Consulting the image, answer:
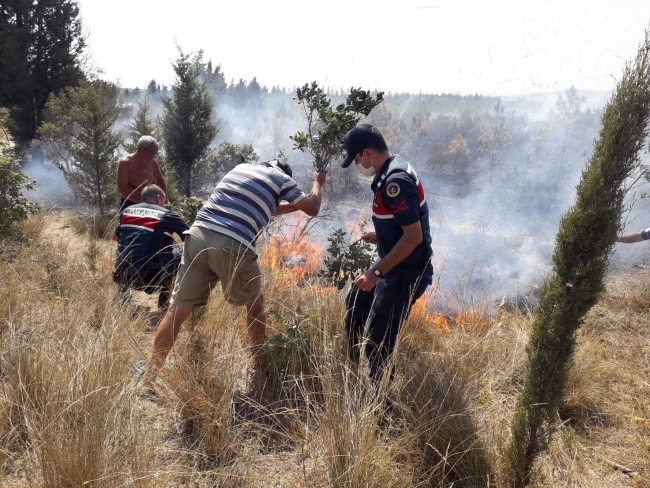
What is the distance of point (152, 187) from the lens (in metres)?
4.30

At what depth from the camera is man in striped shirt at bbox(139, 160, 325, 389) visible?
9.22ft

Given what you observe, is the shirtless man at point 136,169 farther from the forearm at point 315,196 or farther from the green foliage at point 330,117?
the forearm at point 315,196

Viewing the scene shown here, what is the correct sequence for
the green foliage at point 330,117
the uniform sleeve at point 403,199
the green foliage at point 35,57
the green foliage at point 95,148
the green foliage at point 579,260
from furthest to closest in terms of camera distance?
the green foliage at point 35,57, the green foliage at point 95,148, the green foliage at point 330,117, the uniform sleeve at point 403,199, the green foliage at point 579,260

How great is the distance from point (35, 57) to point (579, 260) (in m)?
20.8

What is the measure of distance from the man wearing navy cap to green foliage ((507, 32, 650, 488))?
0.82 metres

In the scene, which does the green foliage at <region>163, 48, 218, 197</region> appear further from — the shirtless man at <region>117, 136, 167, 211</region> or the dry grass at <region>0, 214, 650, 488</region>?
the dry grass at <region>0, 214, 650, 488</region>

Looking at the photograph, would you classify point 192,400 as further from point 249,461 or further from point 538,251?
point 538,251

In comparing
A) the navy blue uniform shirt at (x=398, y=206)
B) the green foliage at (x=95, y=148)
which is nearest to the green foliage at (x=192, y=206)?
the navy blue uniform shirt at (x=398, y=206)

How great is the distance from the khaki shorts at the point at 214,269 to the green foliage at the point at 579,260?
1782mm

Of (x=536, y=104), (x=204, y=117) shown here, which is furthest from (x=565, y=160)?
(x=204, y=117)

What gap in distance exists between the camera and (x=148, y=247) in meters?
3.94

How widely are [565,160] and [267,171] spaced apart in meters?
35.6

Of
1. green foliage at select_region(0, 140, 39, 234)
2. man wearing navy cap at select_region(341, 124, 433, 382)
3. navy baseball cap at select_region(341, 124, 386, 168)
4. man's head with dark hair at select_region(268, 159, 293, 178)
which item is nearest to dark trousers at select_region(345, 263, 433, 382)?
man wearing navy cap at select_region(341, 124, 433, 382)

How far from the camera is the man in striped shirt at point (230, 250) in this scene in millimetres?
2811
